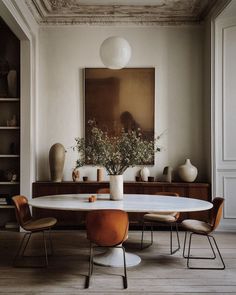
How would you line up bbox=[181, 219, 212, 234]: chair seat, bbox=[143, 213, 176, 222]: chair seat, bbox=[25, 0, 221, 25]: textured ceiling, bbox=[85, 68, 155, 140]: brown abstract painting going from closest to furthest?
1. bbox=[181, 219, 212, 234]: chair seat
2. bbox=[143, 213, 176, 222]: chair seat
3. bbox=[25, 0, 221, 25]: textured ceiling
4. bbox=[85, 68, 155, 140]: brown abstract painting

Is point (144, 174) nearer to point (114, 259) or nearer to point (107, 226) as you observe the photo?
point (114, 259)

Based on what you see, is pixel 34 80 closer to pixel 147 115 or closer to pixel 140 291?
pixel 147 115

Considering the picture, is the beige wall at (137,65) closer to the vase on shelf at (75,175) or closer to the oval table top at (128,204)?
the vase on shelf at (75,175)

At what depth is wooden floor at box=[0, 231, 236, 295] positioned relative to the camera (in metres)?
3.09

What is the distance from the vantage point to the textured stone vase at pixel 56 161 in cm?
545

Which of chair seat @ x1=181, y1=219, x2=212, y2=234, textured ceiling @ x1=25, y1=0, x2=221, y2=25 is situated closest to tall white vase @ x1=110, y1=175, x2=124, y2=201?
chair seat @ x1=181, y1=219, x2=212, y2=234

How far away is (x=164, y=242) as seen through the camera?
468 centimetres

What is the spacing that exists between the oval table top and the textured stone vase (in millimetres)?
1464

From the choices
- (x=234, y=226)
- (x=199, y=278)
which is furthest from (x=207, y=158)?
(x=199, y=278)

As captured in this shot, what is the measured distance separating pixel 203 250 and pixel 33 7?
437 centimetres

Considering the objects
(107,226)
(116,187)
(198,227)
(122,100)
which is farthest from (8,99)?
(198,227)

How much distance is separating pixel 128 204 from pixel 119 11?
3.49 meters

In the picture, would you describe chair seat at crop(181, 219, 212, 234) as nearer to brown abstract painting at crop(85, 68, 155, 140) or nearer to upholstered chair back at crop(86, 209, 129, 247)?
upholstered chair back at crop(86, 209, 129, 247)

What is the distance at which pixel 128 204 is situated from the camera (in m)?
3.57
